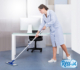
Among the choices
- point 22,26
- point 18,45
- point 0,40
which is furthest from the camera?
point 18,45

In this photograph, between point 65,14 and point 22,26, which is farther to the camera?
point 65,14

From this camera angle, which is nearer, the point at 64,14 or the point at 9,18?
the point at 9,18

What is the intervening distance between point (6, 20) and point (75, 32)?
267 cm

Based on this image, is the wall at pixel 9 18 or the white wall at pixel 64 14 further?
the white wall at pixel 64 14

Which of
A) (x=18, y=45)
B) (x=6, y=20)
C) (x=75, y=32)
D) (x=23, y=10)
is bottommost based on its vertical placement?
(x=18, y=45)

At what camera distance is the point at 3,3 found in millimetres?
4199

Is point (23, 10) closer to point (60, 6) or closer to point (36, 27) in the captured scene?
point (60, 6)

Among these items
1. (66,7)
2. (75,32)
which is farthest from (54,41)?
(66,7)

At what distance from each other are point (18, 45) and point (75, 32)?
3.11 m

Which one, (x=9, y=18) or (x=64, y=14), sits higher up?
(x=64, y=14)

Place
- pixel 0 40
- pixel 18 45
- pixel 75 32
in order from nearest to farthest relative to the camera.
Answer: pixel 75 32 < pixel 0 40 < pixel 18 45

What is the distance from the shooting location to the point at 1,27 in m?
4.17

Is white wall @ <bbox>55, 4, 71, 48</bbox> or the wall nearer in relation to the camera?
the wall

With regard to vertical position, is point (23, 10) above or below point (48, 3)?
below
